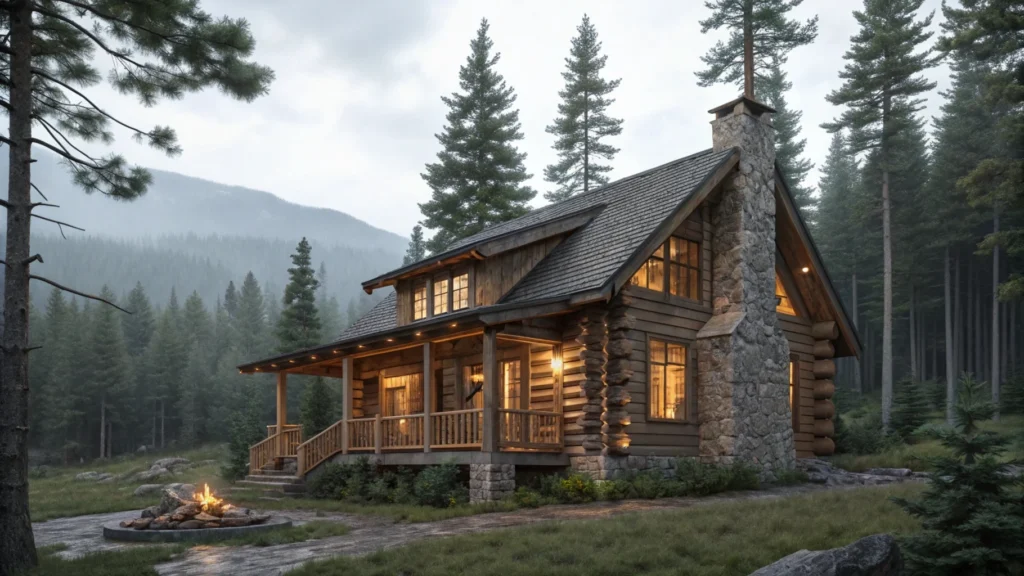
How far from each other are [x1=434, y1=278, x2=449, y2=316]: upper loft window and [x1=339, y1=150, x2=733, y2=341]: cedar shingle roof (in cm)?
119

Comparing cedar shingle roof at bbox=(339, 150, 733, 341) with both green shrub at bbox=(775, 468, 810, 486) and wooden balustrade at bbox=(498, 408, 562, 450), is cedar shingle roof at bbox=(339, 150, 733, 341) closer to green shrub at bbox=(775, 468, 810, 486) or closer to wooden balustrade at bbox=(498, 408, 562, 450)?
wooden balustrade at bbox=(498, 408, 562, 450)

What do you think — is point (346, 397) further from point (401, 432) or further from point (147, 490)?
point (147, 490)

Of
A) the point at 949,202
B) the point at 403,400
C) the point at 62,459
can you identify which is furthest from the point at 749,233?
the point at 62,459

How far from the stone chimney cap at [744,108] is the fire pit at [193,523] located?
14391 mm

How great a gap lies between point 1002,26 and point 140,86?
820 inches

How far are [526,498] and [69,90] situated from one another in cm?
1077

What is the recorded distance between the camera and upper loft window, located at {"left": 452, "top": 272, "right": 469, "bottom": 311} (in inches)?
827

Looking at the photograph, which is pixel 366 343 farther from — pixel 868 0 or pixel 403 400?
pixel 868 0

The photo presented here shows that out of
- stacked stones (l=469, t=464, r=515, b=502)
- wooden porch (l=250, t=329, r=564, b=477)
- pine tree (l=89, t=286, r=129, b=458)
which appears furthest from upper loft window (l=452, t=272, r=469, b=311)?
pine tree (l=89, t=286, r=129, b=458)

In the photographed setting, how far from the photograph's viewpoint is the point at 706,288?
67.7 feet

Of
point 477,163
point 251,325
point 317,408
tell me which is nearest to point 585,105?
point 477,163

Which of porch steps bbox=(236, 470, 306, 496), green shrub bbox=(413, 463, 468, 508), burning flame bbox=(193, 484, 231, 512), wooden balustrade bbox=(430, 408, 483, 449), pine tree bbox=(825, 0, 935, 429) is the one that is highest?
pine tree bbox=(825, 0, 935, 429)

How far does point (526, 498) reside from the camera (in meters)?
16.0

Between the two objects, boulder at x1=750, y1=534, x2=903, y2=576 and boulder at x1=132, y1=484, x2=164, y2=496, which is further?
boulder at x1=132, y1=484, x2=164, y2=496
